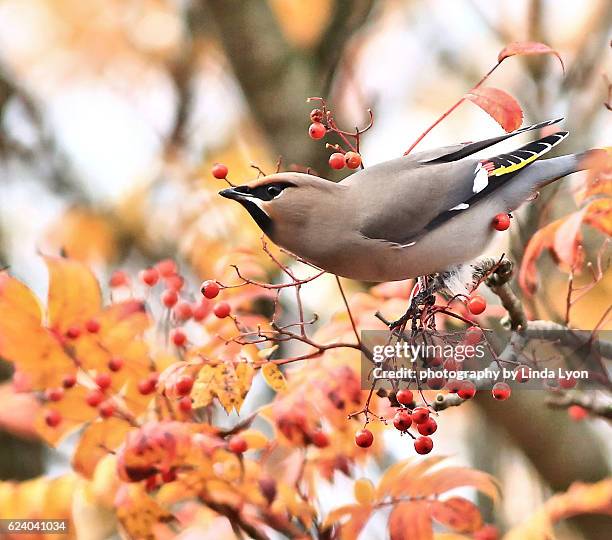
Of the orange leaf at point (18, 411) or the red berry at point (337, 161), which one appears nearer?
the red berry at point (337, 161)

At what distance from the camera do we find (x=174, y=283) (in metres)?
1.22

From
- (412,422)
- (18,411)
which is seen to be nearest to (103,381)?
(18,411)

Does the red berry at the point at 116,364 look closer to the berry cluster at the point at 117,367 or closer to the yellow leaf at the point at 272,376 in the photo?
the berry cluster at the point at 117,367

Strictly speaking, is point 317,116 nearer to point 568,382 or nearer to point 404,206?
point 404,206

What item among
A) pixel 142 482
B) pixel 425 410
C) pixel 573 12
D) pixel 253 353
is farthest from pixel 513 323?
pixel 573 12

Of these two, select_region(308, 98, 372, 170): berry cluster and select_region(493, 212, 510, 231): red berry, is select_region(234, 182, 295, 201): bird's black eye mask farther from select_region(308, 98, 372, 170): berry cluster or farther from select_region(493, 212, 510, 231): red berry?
select_region(493, 212, 510, 231): red berry

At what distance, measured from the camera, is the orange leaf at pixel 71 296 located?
1.15 m

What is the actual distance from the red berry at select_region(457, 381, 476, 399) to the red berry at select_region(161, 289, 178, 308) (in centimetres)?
49

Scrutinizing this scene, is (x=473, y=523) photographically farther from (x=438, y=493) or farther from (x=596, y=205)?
(x=596, y=205)

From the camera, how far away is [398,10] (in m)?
2.15

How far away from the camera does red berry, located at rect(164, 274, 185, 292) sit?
3.98 feet

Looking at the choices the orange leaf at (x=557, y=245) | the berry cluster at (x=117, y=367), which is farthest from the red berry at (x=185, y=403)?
the orange leaf at (x=557, y=245)

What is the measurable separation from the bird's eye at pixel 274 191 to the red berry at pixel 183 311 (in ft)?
1.44

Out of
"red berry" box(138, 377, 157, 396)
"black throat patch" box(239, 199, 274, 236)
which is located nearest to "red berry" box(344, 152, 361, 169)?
"black throat patch" box(239, 199, 274, 236)
